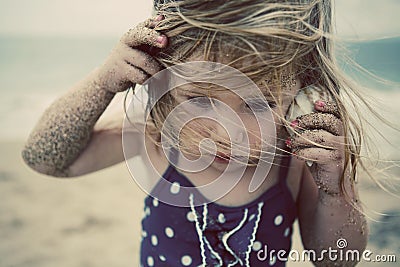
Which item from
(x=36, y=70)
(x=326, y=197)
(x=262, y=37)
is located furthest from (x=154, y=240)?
(x=36, y=70)

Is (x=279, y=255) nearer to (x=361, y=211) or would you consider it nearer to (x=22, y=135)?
(x=361, y=211)

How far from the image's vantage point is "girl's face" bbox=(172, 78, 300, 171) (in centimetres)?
65

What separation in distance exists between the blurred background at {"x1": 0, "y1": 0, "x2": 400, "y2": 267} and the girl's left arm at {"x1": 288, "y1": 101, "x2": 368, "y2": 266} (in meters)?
0.05

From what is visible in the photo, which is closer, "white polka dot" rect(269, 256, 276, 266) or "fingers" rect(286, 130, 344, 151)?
"fingers" rect(286, 130, 344, 151)

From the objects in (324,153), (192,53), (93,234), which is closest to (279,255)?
(324,153)

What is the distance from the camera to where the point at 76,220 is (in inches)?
50.6

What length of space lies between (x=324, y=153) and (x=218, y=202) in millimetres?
181

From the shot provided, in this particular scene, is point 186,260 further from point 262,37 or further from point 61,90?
point 61,90

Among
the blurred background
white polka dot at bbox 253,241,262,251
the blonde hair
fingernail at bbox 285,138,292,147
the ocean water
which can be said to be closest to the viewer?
the blonde hair

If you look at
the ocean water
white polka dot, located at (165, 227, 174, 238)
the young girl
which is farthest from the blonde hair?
the ocean water

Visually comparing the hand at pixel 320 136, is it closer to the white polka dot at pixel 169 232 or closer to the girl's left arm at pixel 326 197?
the girl's left arm at pixel 326 197

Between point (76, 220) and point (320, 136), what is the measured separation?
758 millimetres

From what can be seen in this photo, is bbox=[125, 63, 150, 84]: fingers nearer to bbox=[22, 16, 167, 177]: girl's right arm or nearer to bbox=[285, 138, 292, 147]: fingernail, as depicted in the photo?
bbox=[22, 16, 167, 177]: girl's right arm

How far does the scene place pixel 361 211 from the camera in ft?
2.60
